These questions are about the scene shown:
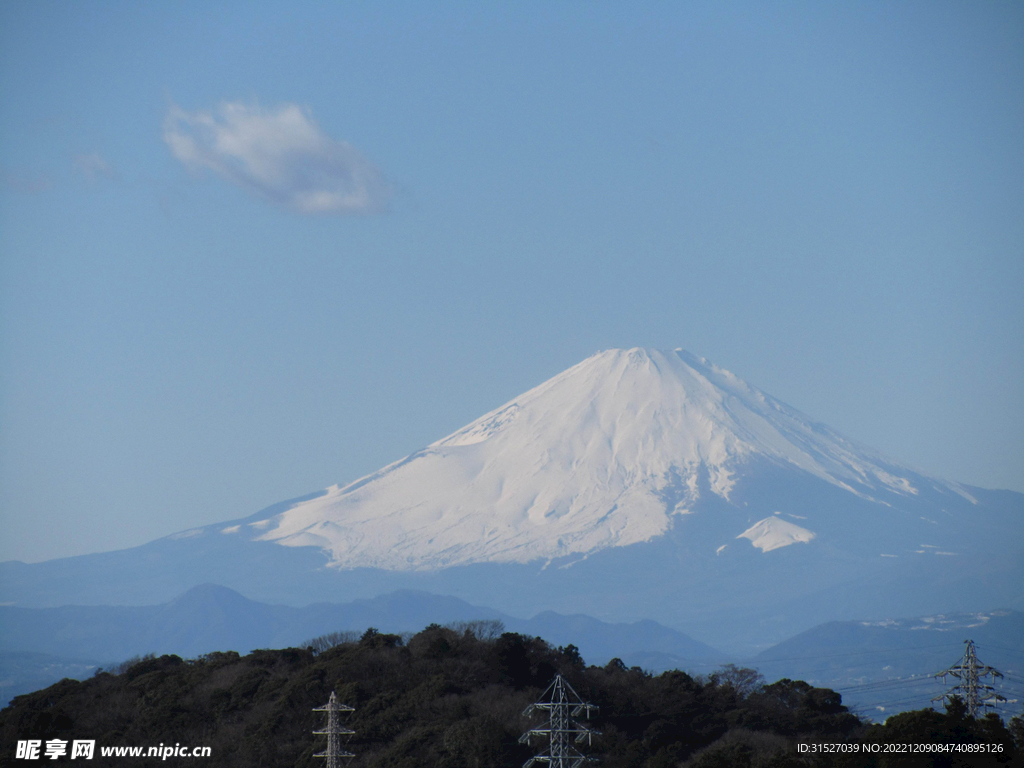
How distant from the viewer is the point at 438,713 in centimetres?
3772

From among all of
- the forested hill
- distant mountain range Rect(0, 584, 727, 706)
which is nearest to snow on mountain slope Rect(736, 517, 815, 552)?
distant mountain range Rect(0, 584, 727, 706)

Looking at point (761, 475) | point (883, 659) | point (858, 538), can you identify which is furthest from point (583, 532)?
point (883, 659)

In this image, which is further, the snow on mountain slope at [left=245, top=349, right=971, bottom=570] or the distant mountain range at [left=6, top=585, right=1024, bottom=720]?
the snow on mountain slope at [left=245, top=349, right=971, bottom=570]

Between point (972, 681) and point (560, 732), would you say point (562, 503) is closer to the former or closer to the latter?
point (972, 681)

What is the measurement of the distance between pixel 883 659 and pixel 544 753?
104m

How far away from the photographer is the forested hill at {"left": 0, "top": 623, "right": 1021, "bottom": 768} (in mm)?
34031

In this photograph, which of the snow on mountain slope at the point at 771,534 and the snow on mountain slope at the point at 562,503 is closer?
the snow on mountain slope at the point at 562,503

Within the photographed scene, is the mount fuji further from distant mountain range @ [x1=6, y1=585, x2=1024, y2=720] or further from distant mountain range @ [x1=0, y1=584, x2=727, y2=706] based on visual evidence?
distant mountain range @ [x1=6, y1=585, x2=1024, y2=720]

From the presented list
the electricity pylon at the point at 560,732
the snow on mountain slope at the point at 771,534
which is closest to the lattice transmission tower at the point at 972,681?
the electricity pylon at the point at 560,732

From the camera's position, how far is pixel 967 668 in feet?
109

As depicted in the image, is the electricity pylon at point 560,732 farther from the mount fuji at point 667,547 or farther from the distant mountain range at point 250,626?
the mount fuji at point 667,547

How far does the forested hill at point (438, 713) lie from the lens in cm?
3403

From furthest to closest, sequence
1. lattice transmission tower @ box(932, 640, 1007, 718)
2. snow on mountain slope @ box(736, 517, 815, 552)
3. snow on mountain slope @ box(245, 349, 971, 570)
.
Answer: snow on mountain slope @ box(736, 517, 815, 552) → snow on mountain slope @ box(245, 349, 971, 570) → lattice transmission tower @ box(932, 640, 1007, 718)

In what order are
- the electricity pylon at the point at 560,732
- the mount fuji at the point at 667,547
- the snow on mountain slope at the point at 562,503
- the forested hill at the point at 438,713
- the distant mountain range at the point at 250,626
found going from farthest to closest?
1. the snow on mountain slope at the point at 562,503
2. the mount fuji at the point at 667,547
3. the distant mountain range at the point at 250,626
4. the forested hill at the point at 438,713
5. the electricity pylon at the point at 560,732
